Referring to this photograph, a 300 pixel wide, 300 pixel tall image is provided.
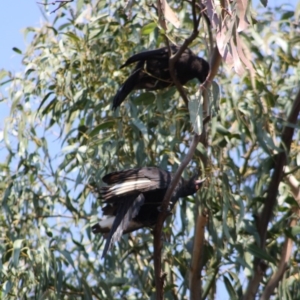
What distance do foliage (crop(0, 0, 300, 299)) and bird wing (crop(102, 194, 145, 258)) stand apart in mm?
665

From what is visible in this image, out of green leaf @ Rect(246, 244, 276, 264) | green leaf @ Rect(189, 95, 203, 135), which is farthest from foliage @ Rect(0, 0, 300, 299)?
green leaf @ Rect(189, 95, 203, 135)

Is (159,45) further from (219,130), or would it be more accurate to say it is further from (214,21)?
(214,21)

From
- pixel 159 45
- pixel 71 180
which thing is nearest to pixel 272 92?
pixel 159 45

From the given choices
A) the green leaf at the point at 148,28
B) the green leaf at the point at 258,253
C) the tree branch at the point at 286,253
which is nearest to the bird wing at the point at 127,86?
the green leaf at the point at 148,28

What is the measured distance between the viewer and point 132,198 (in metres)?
3.80

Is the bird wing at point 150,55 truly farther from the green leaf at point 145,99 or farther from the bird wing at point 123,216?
the bird wing at point 123,216

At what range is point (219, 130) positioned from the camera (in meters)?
4.72

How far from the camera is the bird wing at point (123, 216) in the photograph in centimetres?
358

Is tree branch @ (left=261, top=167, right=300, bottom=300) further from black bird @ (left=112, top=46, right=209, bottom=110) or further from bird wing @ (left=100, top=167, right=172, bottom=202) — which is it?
bird wing @ (left=100, top=167, right=172, bottom=202)

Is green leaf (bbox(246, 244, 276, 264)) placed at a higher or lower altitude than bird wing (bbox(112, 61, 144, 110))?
lower

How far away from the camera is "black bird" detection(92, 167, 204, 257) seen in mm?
3672

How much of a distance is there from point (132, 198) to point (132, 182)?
73mm

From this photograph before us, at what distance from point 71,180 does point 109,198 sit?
4.28 feet

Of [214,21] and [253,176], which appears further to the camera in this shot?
[253,176]
